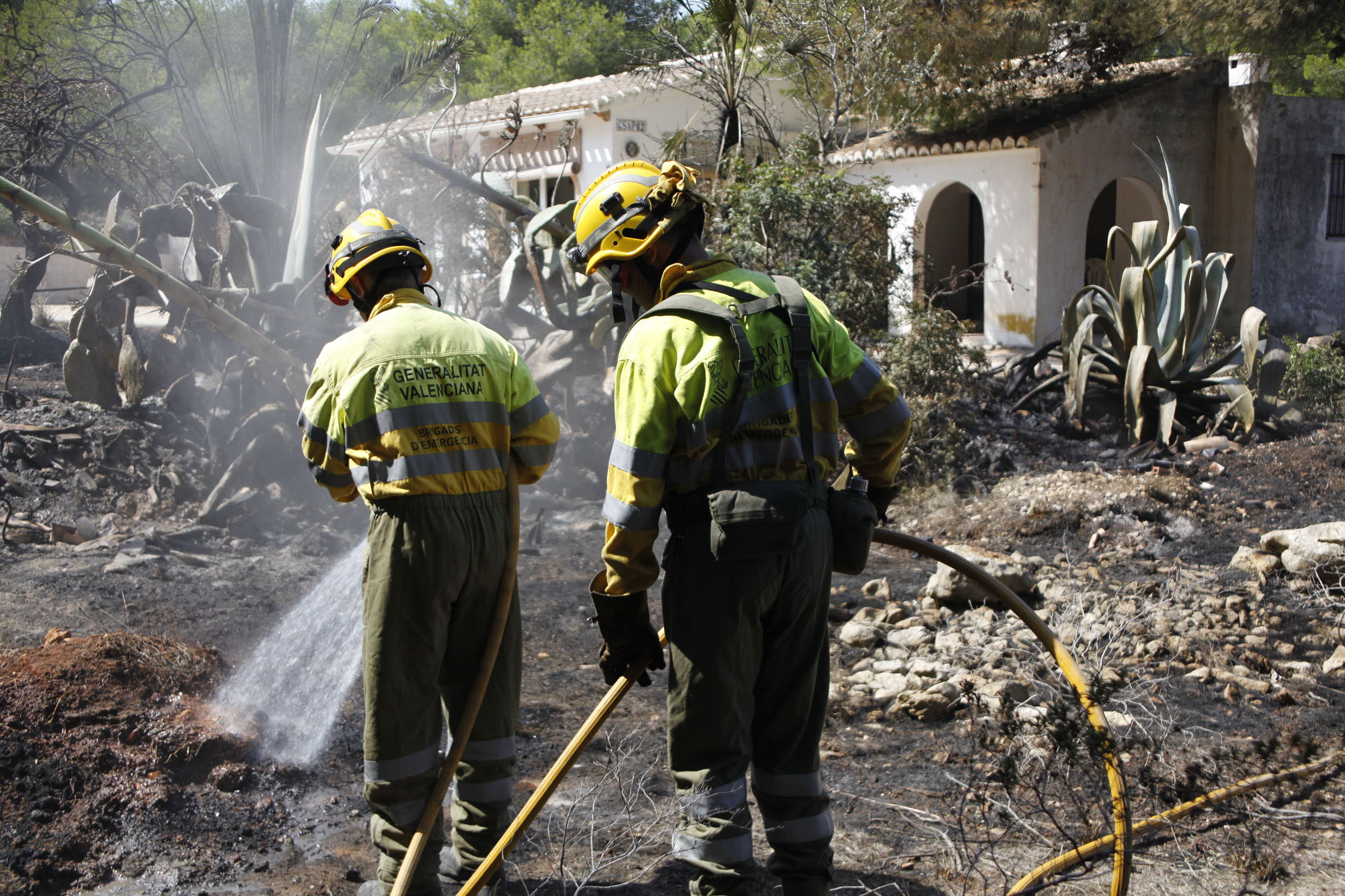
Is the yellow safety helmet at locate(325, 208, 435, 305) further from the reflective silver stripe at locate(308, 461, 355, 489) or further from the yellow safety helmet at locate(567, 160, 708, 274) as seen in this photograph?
the yellow safety helmet at locate(567, 160, 708, 274)

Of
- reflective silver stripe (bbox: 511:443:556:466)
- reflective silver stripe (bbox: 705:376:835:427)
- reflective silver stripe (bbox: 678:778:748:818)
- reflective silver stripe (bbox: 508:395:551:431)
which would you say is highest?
reflective silver stripe (bbox: 705:376:835:427)

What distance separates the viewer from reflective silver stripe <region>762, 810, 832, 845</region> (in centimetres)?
253

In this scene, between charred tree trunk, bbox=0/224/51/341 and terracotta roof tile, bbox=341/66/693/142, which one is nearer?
charred tree trunk, bbox=0/224/51/341

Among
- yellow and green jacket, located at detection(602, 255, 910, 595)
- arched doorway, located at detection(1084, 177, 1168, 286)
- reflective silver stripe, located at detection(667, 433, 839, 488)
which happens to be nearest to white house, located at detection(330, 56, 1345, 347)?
arched doorway, located at detection(1084, 177, 1168, 286)

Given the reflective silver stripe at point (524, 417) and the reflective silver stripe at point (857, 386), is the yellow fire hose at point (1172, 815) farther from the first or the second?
the reflective silver stripe at point (524, 417)

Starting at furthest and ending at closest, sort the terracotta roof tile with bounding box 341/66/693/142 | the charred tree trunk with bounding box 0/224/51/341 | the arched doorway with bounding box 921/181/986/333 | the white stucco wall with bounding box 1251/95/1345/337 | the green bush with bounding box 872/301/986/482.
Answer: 1. the arched doorway with bounding box 921/181/986/333
2. the terracotta roof tile with bounding box 341/66/693/142
3. the white stucco wall with bounding box 1251/95/1345/337
4. the charred tree trunk with bounding box 0/224/51/341
5. the green bush with bounding box 872/301/986/482

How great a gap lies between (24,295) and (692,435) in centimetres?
1199

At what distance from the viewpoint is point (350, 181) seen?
1023cm

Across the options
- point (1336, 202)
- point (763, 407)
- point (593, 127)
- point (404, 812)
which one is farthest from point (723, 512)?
point (1336, 202)

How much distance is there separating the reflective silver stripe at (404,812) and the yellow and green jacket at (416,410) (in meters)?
0.89

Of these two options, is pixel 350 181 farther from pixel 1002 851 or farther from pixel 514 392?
pixel 1002 851

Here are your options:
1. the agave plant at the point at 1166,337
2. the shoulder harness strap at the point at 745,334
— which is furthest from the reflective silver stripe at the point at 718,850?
the agave plant at the point at 1166,337

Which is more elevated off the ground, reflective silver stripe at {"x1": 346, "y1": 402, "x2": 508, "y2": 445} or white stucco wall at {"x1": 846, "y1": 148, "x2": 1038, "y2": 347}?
white stucco wall at {"x1": 846, "y1": 148, "x2": 1038, "y2": 347}

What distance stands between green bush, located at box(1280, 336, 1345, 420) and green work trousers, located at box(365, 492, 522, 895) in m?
9.48
